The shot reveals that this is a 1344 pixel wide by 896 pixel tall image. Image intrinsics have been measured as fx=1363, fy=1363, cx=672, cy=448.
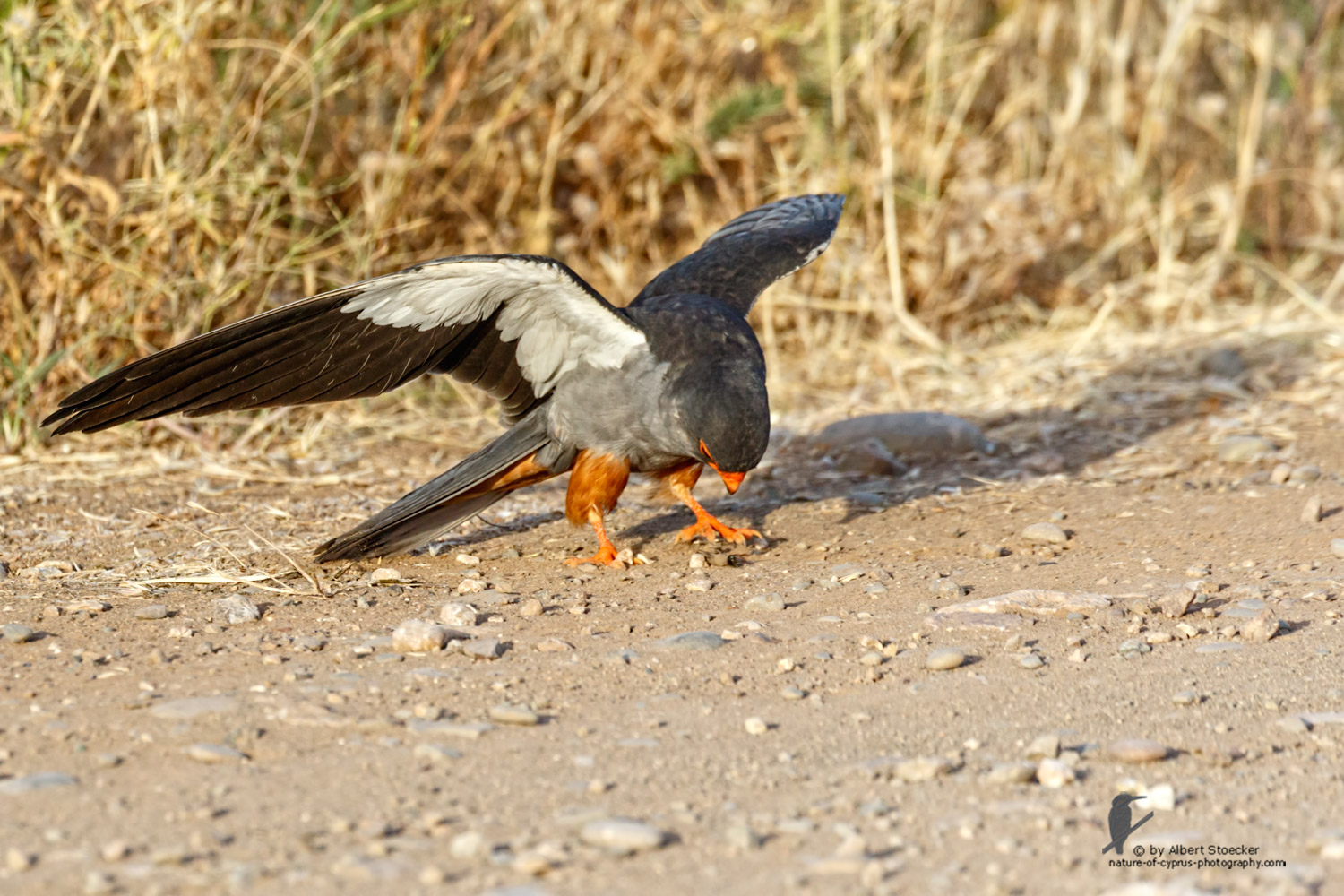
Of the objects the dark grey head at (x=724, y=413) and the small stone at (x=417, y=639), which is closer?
the small stone at (x=417, y=639)

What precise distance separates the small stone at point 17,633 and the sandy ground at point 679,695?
2 cm

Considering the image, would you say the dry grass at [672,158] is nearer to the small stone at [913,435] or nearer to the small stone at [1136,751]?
the small stone at [913,435]

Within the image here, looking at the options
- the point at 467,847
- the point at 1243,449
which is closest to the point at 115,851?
the point at 467,847

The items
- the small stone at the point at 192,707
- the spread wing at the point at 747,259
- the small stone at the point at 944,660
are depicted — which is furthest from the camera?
the spread wing at the point at 747,259

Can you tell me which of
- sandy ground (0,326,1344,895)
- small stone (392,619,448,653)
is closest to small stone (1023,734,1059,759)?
sandy ground (0,326,1344,895)

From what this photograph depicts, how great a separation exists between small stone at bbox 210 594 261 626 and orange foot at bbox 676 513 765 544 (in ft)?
4.67

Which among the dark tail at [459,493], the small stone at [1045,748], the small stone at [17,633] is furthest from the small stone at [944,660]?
the small stone at [17,633]

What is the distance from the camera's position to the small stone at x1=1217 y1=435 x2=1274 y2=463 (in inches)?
206

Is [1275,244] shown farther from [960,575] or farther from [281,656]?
[281,656]

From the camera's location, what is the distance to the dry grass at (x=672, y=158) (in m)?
5.32

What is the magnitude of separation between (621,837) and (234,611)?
1612 millimetres

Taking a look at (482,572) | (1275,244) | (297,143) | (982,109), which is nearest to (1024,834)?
(482,572)

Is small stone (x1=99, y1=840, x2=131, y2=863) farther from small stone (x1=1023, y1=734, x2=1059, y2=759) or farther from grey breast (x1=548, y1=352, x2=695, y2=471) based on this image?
grey breast (x1=548, y1=352, x2=695, y2=471)

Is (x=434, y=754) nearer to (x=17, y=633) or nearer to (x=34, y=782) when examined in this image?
(x=34, y=782)
